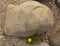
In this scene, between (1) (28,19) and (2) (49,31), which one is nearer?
(1) (28,19)

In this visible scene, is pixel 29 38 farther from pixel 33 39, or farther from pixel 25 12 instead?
pixel 25 12

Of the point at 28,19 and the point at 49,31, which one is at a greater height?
the point at 28,19

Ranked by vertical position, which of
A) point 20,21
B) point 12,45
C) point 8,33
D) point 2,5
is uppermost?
point 2,5

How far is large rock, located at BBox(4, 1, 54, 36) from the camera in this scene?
1104 mm

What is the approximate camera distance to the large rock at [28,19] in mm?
1104

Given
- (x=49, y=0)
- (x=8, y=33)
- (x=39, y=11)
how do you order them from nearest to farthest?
(x=39, y=11), (x=8, y=33), (x=49, y=0)

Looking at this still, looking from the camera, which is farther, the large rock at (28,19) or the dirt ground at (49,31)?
the dirt ground at (49,31)

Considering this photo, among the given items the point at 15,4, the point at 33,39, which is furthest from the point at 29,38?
the point at 15,4

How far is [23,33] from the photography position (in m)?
1.14

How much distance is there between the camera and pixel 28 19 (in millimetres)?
1110

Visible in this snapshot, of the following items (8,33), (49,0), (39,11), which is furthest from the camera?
(49,0)

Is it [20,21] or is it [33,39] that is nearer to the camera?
[20,21]

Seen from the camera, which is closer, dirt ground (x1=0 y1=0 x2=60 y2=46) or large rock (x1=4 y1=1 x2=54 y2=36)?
large rock (x1=4 y1=1 x2=54 y2=36)

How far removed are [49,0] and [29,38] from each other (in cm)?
37
